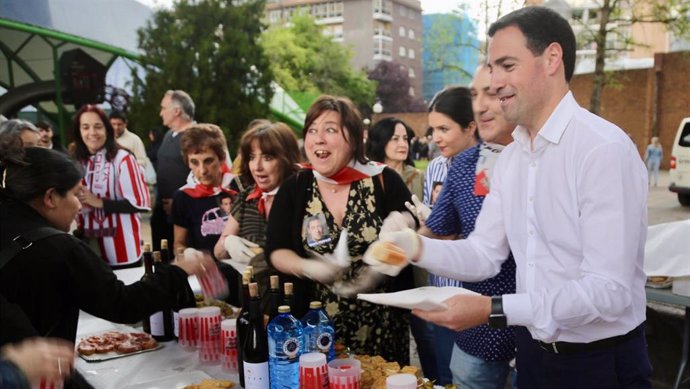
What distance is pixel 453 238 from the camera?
90.0 inches

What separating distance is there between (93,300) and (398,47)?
6813 centimetres

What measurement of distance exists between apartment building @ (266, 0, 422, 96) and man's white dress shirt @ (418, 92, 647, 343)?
58.6 m

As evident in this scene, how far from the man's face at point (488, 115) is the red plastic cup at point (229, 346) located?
1.21m

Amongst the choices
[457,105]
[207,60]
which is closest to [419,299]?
[457,105]

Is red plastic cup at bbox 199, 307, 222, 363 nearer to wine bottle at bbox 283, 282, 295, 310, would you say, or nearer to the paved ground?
wine bottle at bbox 283, 282, 295, 310

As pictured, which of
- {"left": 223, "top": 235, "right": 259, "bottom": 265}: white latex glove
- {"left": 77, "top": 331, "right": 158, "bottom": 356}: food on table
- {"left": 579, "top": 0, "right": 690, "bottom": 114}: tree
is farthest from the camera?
{"left": 579, "top": 0, "right": 690, "bottom": 114}: tree

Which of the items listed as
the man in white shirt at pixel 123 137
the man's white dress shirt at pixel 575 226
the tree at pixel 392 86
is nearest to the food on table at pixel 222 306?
the man's white dress shirt at pixel 575 226

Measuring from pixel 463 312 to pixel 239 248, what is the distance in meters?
1.57

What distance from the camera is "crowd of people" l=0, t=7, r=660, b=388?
1.37 metres

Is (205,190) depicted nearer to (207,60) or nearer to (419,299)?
(419,299)

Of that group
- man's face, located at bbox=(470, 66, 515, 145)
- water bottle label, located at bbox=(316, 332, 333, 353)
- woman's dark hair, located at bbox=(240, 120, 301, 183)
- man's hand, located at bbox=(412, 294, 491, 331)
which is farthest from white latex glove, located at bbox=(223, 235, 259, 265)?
man's hand, located at bbox=(412, 294, 491, 331)

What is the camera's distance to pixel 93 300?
1.87 m

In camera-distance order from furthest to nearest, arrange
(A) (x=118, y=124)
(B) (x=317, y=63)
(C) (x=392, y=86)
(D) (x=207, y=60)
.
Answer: (C) (x=392, y=86), (B) (x=317, y=63), (D) (x=207, y=60), (A) (x=118, y=124)

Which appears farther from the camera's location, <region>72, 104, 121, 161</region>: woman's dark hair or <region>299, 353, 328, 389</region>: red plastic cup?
<region>72, 104, 121, 161</region>: woman's dark hair
